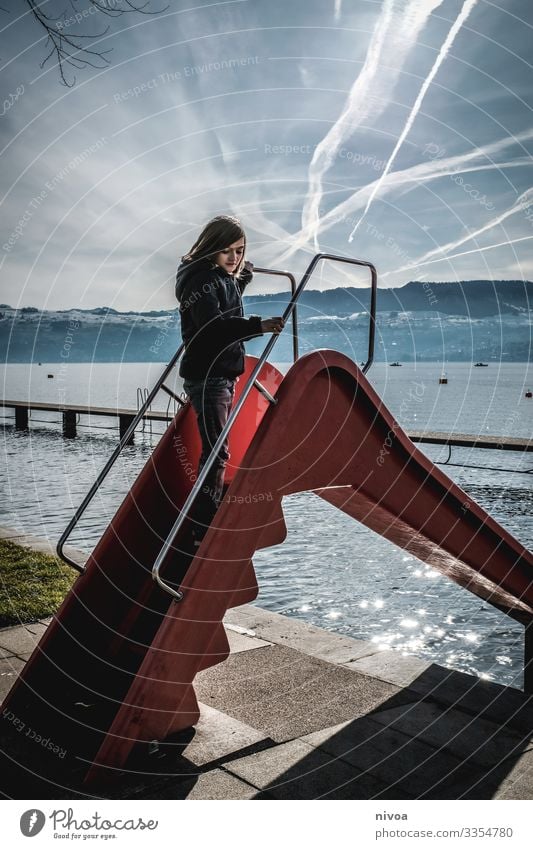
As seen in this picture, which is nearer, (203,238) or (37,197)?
(203,238)

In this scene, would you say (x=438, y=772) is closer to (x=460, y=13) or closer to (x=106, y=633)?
(x=106, y=633)

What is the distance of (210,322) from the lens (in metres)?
4.23

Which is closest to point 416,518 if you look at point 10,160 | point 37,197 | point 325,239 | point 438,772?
point 438,772

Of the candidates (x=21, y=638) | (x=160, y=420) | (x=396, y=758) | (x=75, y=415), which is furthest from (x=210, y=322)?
(x=160, y=420)

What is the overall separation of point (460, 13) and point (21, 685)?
5595mm

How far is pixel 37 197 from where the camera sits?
5664 mm

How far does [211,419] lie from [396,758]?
222cm

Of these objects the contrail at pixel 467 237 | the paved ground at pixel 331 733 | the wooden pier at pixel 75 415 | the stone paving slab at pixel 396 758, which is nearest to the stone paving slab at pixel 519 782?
the paved ground at pixel 331 733

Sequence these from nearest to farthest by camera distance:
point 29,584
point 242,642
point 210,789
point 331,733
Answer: point 210,789 → point 331,733 → point 242,642 → point 29,584

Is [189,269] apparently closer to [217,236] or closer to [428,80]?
[217,236]

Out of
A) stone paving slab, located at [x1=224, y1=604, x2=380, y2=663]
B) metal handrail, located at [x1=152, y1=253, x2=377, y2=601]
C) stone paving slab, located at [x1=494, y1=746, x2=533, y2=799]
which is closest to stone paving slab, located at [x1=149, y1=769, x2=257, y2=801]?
metal handrail, located at [x1=152, y1=253, x2=377, y2=601]

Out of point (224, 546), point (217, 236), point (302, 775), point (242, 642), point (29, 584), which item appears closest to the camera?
point (302, 775)

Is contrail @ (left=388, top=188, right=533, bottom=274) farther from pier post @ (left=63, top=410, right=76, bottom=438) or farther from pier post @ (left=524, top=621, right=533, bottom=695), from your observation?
pier post @ (left=63, top=410, right=76, bottom=438)

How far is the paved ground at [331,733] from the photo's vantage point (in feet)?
12.5
